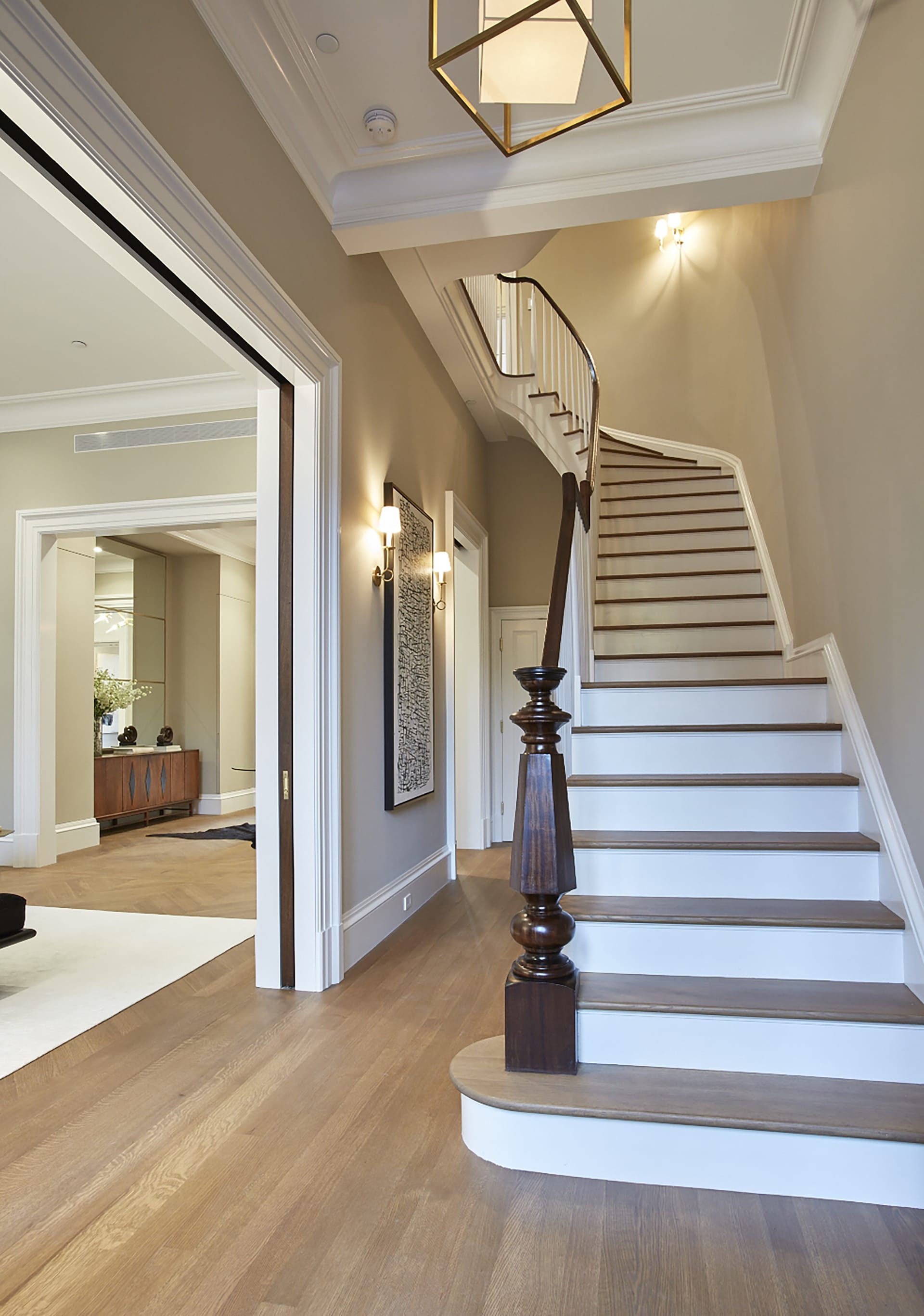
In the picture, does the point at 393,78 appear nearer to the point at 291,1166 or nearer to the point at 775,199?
the point at 775,199

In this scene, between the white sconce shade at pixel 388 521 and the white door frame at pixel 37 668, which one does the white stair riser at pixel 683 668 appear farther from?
the white door frame at pixel 37 668

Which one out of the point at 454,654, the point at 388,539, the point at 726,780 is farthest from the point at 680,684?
the point at 454,654

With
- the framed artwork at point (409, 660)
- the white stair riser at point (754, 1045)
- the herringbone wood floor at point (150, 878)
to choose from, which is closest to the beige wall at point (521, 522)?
the framed artwork at point (409, 660)

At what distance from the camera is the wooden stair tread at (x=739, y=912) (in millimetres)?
2219

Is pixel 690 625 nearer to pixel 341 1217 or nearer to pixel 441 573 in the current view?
pixel 441 573

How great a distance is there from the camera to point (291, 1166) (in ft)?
6.25

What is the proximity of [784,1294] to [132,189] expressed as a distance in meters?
2.79

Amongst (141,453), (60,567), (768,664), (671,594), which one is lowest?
(768,664)

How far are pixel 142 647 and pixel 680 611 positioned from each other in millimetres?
6240

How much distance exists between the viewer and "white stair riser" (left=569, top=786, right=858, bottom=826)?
2719mm

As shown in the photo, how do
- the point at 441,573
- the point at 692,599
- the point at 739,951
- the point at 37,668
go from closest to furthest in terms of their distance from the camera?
1. the point at 739,951
2. the point at 692,599
3. the point at 441,573
4. the point at 37,668

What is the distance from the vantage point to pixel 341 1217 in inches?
67.4

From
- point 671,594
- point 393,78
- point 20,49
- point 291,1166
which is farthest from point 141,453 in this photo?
point 291,1166

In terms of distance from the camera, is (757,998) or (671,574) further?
(671,574)
